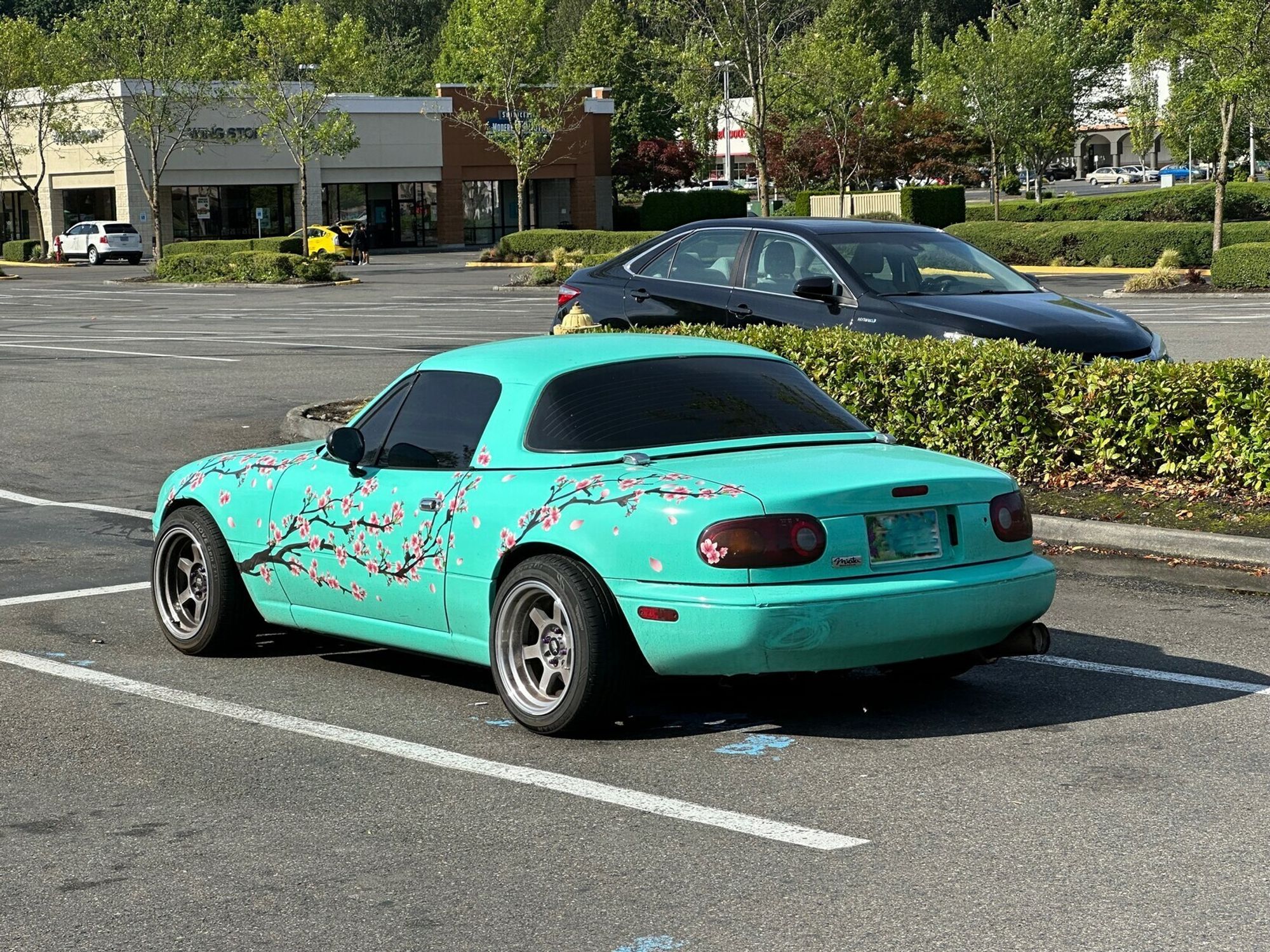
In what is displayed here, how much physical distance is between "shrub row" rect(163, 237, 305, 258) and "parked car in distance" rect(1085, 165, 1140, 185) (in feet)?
241

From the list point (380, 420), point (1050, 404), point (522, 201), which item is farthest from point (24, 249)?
point (380, 420)

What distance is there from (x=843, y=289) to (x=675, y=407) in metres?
6.96

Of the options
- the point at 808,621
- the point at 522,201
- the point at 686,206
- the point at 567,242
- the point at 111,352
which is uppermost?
the point at 522,201

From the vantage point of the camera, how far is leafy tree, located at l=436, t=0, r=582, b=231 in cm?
6462

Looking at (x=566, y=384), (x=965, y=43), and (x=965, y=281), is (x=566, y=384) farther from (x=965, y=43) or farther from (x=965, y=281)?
(x=965, y=43)

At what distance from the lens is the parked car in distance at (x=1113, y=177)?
122 m

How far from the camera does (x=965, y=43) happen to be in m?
67.1

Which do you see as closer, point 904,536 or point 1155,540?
point 904,536

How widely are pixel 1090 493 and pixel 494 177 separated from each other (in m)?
68.2

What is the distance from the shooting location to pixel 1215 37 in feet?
113

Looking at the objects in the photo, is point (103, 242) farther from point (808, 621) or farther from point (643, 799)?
point (643, 799)

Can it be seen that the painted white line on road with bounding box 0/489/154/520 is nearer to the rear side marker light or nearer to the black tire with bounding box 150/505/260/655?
the black tire with bounding box 150/505/260/655

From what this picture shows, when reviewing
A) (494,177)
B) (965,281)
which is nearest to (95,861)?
(965,281)

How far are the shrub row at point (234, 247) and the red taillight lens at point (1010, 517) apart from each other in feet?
161
